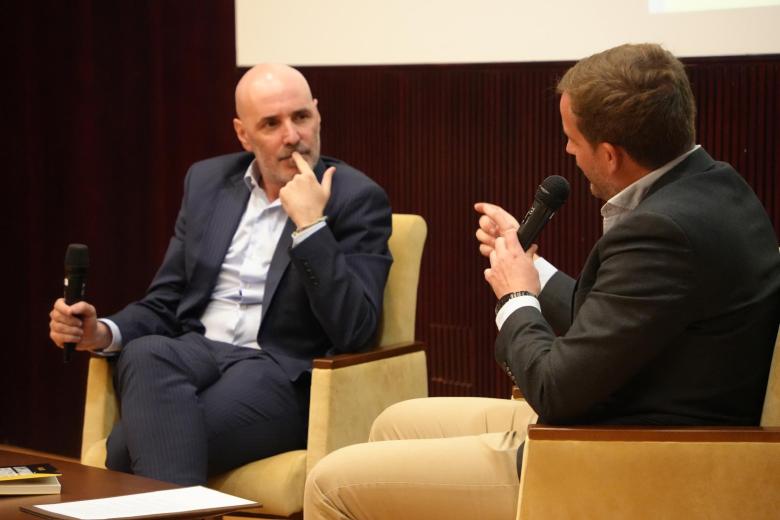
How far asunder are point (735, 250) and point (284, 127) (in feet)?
5.05

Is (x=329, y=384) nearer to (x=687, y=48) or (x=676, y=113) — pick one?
(x=676, y=113)

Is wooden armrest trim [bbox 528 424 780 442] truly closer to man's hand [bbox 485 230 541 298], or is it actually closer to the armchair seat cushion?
man's hand [bbox 485 230 541 298]

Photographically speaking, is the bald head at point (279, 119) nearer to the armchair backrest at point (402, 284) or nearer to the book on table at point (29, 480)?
the armchair backrest at point (402, 284)

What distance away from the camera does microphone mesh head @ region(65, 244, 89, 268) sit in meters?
2.75

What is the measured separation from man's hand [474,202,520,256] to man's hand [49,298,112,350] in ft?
3.79

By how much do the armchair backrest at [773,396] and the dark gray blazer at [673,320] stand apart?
28mm

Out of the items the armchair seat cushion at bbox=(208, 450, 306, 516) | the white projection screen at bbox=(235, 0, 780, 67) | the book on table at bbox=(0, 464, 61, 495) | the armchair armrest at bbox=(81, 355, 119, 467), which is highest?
the white projection screen at bbox=(235, 0, 780, 67)

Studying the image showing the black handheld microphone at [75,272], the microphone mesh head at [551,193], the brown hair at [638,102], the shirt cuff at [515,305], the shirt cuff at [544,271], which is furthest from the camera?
the black handheld microphone at [75,272]

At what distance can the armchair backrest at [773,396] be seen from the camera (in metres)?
1.89

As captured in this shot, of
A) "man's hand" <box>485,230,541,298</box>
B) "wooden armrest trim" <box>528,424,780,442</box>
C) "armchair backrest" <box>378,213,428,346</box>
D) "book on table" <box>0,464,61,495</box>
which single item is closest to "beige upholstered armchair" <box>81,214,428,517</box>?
"armchair backrest" <box>378,213,428,346</box>

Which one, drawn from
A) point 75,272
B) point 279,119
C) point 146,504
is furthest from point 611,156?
point 75,272

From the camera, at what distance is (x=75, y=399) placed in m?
4.83

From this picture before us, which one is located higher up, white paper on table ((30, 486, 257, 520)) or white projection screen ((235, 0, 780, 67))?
white projection screen ((235, 0, 780, 67))

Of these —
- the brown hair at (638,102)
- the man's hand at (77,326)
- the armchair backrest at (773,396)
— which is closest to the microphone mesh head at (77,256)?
the man's hand at (77,326)
